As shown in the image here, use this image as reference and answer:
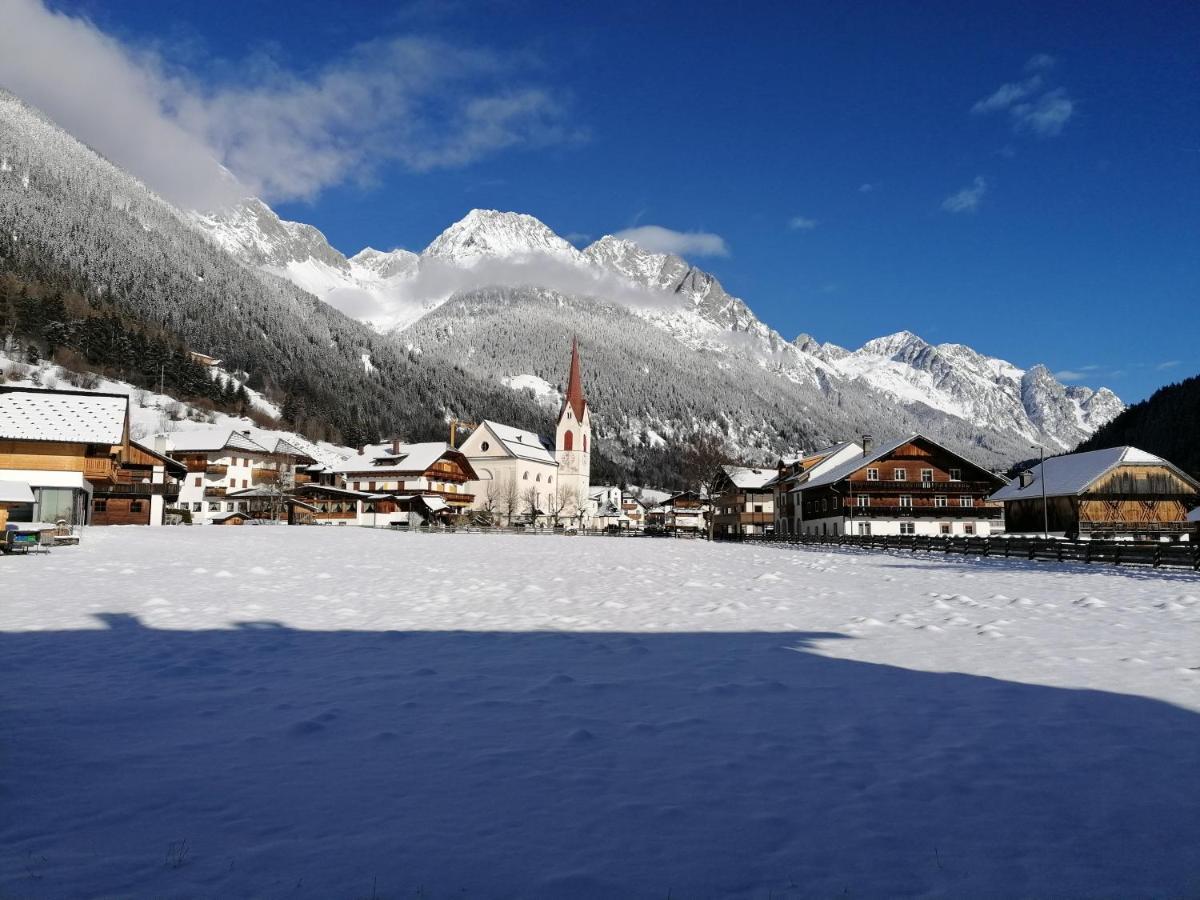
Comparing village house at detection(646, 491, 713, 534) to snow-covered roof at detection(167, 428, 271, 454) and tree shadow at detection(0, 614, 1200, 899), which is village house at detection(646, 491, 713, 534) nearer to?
snow-covered roof at detection(167, 428, 271, 454)

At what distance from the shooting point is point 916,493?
7144 cm

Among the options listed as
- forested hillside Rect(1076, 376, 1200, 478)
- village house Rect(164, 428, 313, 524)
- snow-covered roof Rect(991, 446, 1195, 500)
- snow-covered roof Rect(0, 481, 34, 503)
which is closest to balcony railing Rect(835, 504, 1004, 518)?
snow-covered roof Rect(991, 446, 1195, 500)

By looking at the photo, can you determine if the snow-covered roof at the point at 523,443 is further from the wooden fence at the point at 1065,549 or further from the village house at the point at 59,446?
the wooden fence at the point at 1065,549

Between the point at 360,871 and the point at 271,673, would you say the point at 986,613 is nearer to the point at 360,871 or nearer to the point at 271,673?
the point at 271,673

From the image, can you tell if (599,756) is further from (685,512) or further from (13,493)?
(685,512)

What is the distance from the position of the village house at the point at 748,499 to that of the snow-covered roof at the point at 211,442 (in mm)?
64176

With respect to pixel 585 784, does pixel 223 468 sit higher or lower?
higher

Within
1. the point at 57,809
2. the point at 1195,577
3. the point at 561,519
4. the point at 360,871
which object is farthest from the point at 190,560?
the point at 561,519

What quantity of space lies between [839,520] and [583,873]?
238 ft

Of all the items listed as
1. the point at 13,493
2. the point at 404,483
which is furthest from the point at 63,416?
the point at 404,483

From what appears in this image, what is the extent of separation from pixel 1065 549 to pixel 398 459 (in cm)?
8244

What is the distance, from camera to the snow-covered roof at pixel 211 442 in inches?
3984

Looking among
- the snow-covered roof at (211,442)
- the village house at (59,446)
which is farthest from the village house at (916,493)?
the snow-covered roof at (211,442)

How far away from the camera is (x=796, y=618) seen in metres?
15.3
